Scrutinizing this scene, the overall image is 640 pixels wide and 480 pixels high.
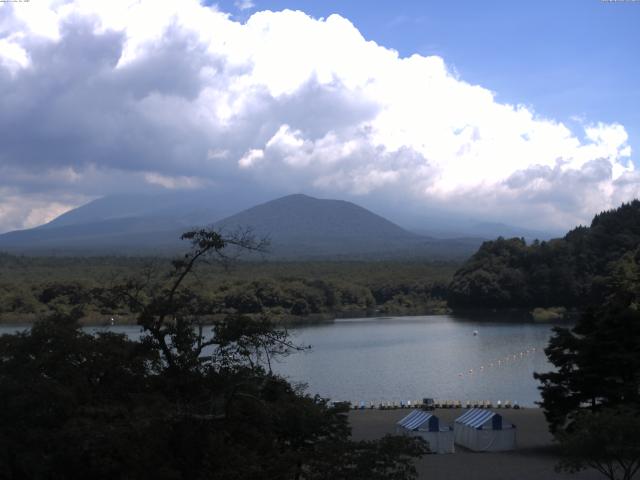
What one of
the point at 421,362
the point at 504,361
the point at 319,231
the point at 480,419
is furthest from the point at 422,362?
the point at 319,231

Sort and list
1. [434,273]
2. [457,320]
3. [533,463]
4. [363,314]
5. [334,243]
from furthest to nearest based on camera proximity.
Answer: [334,243]
[434,273]
[363,314]
[457,320]
[533,463]

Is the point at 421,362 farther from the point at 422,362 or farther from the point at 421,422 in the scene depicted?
the point at 421,422

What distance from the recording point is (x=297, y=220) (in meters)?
192

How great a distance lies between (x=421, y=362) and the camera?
103 ft

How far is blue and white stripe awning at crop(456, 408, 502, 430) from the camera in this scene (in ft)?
52.1

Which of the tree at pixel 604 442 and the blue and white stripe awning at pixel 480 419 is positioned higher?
the tree at pixel 604 442

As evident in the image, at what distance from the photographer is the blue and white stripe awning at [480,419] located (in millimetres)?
15883

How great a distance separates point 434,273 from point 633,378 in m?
55.1

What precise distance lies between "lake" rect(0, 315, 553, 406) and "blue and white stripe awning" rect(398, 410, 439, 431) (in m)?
2.81

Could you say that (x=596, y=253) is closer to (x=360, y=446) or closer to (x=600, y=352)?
(x=600, y=352)

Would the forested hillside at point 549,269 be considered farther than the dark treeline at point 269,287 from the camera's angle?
Yes

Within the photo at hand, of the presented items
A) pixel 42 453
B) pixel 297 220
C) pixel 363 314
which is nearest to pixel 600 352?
pixel 42 453

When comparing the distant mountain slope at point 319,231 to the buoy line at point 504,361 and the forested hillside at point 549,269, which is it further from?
the buoy line at point 504,361

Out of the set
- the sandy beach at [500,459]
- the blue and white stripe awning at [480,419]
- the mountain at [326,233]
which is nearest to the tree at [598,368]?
the sandy beach at [500,459]
